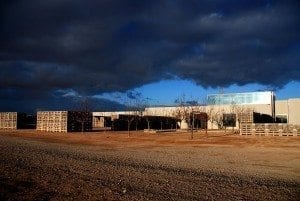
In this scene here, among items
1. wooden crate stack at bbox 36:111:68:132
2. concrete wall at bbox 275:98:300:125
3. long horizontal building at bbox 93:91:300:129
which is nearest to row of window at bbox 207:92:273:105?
long horizontal building at bbox 93:91:300:129

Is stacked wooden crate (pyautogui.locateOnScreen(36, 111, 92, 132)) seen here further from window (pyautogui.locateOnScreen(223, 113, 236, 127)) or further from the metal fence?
window (pyautogui.locateOnScreen(223, 113, 236, 127))

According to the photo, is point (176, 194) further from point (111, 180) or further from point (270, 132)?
point (270, 132)

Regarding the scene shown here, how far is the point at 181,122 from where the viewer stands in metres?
81.1

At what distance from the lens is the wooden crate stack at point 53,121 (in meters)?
57.3

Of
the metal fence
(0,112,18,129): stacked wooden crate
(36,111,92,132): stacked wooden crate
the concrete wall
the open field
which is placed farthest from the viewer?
the concrete wall

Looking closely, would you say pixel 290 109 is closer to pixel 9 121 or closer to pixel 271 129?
pixel 271 129

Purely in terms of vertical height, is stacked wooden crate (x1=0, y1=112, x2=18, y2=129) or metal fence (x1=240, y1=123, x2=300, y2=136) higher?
stacked wooden crate (x1=0, y1=112, x2=18, y2=129)

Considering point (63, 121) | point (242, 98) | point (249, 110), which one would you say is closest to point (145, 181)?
point (63, 121)

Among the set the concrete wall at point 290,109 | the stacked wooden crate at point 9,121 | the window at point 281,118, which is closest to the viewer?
the stacked wooden crate at point 9,121

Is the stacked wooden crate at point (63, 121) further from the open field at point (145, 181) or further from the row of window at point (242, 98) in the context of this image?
the open field at point (145, 181)

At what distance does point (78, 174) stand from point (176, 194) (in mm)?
4732

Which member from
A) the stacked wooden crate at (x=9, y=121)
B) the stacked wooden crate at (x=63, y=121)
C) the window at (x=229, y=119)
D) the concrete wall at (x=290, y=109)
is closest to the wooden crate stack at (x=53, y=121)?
the stacked wooden crate at (x=63, y=121)

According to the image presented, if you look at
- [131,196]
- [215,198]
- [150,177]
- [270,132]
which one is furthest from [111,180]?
[270,132]

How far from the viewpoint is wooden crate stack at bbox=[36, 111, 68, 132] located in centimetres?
5734
